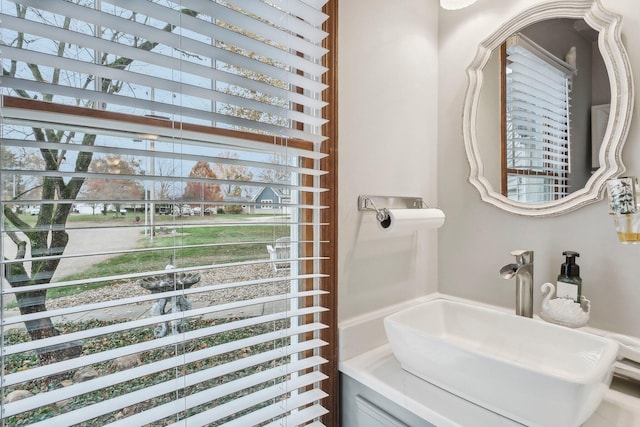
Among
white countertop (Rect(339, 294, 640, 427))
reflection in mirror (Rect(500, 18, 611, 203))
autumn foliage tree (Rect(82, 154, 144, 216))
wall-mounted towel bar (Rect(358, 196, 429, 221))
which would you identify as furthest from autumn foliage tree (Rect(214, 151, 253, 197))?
reflection in mirror (Rect(500, 18, 611, 203))

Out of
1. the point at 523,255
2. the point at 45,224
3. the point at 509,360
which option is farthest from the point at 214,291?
the point at 523,255

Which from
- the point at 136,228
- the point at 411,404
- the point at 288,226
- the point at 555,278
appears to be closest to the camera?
the point at 136,228

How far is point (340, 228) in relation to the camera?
1.00 metres

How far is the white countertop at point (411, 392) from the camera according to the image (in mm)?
692

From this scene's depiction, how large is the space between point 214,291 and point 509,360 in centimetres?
71

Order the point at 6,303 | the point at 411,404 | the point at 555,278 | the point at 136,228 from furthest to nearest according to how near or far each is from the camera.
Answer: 1. the point at 555,278
2. the point at 411,404
3. the point at 136,228
4. the point at 6,303

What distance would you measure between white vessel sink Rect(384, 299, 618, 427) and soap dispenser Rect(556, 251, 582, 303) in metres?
0.15

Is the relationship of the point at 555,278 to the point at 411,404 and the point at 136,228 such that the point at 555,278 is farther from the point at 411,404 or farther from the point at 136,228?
the point at 136,228

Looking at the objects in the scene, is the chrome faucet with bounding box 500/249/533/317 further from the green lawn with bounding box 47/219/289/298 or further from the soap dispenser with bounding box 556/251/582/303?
the green lawn with bounding box 47/219/289/298

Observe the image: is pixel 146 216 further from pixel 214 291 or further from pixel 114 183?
pixel 214 291

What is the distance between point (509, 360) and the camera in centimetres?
72

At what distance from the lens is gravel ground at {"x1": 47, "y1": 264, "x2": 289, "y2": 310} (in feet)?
1.98

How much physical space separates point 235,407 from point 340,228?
0.56m

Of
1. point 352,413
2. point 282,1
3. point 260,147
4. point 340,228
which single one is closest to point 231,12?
point 282,1
